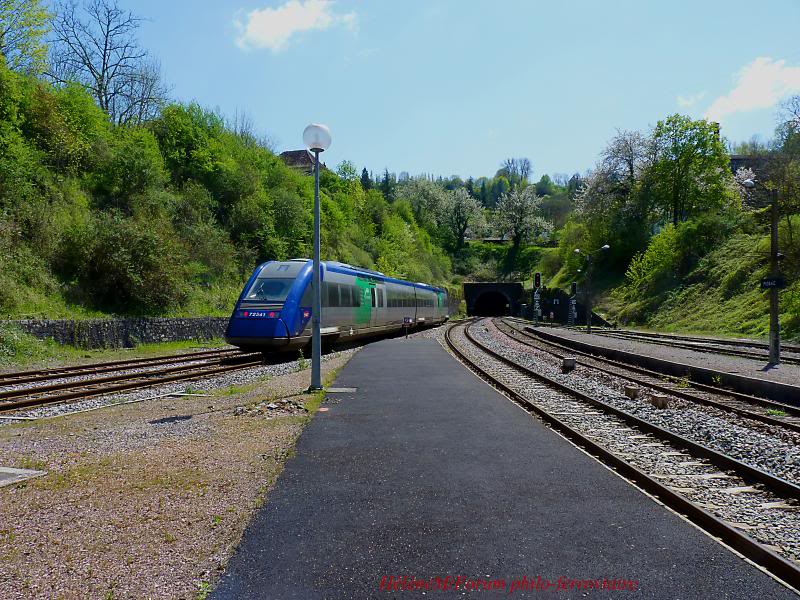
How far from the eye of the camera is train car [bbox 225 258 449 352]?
17.9 metres

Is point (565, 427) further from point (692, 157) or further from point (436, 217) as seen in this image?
point (436, 217)

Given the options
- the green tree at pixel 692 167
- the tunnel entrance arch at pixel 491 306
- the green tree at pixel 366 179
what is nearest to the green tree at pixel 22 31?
the green tree at pixel 692 167

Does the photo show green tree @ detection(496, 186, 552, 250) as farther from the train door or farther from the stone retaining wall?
the stone retaining wall

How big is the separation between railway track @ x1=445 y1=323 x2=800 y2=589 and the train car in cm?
931

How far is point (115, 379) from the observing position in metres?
14.1

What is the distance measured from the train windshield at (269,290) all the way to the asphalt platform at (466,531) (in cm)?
1068

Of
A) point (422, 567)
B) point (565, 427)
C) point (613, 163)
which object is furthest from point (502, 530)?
point (613, 163)

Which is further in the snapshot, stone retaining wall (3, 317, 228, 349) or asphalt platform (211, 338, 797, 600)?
stone retaining wall (3, 317, 228, 349)

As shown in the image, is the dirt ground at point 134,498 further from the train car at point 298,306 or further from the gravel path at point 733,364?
the gravel path at point 733,364

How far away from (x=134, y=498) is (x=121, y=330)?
66.2 ft

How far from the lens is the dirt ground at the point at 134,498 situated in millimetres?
3869

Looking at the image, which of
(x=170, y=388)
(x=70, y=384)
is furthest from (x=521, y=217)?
(x=70, y=384)
